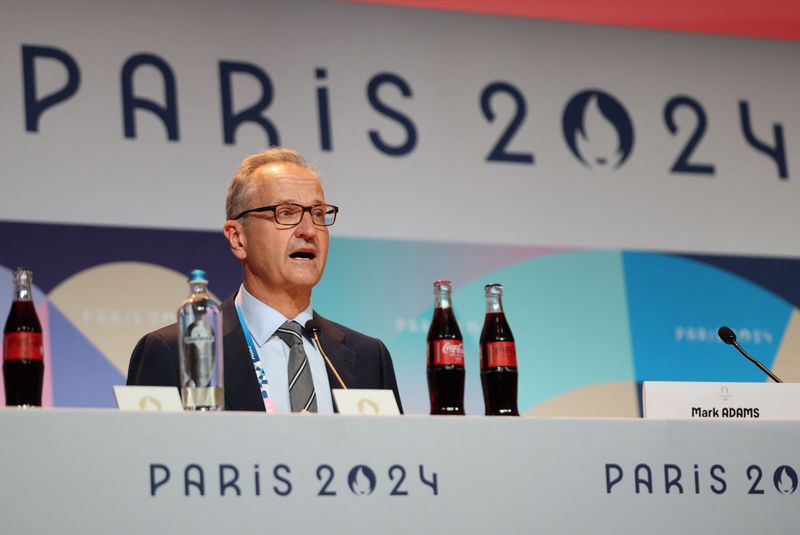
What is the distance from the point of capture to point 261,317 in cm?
293

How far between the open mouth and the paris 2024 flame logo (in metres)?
2.18

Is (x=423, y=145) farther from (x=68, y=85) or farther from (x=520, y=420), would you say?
(x=520, y=420)

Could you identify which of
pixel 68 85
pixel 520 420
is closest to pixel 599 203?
pixel 68 85

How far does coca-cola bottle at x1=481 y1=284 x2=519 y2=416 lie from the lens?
2396mm

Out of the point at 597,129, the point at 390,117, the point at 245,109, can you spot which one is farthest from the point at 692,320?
the point at 245,109

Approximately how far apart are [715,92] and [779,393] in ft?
9.83

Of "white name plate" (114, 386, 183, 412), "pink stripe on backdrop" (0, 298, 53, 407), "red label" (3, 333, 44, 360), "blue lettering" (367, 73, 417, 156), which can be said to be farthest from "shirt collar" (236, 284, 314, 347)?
"blue lettering" (367, 73, 417, 156)

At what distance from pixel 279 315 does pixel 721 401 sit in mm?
1044

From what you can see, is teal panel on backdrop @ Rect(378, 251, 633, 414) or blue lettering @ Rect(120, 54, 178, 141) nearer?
blue lettering @ Rect(120, 54, 178, 141)

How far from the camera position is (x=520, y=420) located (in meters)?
2.07

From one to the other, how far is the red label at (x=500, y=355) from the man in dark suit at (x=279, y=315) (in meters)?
0.47

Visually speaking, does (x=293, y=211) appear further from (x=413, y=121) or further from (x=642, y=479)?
(x=413, y=121)

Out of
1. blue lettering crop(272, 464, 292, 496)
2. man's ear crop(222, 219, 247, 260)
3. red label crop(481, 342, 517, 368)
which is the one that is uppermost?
man's ear crop(222, 219, 247, 260)

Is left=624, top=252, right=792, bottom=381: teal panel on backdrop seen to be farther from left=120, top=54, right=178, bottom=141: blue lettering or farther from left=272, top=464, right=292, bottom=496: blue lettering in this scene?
left=272, top=464, right=292, bottom=496: blue lettering
